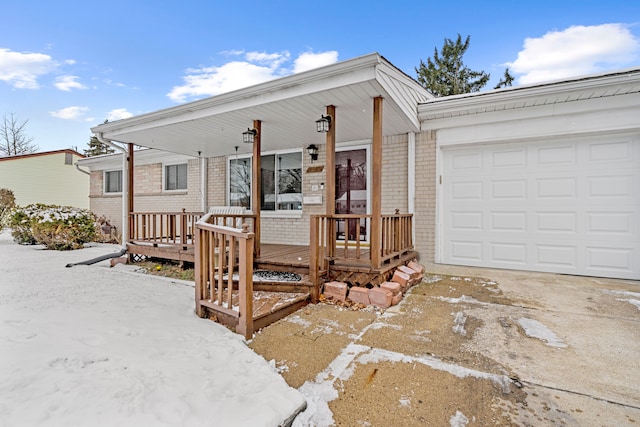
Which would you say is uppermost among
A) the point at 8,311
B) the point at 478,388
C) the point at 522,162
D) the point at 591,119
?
the point at 591,119

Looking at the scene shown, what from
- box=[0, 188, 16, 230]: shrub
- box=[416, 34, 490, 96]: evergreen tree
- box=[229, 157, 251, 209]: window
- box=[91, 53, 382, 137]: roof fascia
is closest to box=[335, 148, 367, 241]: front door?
box=[229, 157, 251, 209]: window

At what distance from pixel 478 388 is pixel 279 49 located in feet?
33.9

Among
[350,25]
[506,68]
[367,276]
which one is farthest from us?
[506,68]

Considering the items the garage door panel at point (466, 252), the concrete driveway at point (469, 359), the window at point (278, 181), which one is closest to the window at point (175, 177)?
the window at point (278, 181)

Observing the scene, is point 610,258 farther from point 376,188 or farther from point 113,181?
point 113,181

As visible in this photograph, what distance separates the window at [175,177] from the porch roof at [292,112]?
1725mm

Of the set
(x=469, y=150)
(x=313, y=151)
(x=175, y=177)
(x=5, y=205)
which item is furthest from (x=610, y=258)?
Result: (x=5, y=205)

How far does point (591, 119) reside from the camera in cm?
452

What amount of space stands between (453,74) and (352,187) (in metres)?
12.8

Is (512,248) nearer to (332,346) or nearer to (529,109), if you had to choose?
(529,109)

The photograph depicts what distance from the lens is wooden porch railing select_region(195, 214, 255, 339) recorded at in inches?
102

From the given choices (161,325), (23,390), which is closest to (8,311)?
(161,325)

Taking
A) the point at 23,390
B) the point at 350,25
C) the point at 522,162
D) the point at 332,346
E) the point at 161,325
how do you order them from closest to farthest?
the point at 23,390 < the point at 332,346 < the point at 161,325 < the point at 522,162 < the point at 350,25

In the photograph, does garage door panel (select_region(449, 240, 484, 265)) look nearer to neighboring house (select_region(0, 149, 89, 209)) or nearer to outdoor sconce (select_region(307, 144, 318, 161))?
outdoor sconce (select_region(307, 144, 318, 161))
